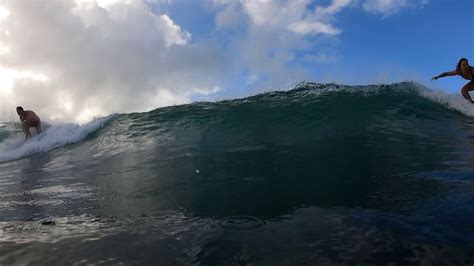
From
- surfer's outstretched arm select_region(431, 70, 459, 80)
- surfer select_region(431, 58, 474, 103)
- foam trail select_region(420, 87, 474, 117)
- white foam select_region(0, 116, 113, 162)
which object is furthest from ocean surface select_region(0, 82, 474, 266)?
white foam select_region(0, 116, 113, 162)

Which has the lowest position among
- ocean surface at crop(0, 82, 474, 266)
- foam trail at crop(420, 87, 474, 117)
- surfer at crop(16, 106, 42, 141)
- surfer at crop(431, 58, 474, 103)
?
ocean surface at crop(0, 82, 474, 266)

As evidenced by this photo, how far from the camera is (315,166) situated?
613cm

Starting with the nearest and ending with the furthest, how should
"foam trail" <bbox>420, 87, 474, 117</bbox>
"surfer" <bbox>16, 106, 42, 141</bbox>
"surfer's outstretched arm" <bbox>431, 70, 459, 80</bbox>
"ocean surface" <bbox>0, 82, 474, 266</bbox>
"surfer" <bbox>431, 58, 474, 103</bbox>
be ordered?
"ocean surface" <bbox>0, 82, 474, 266</bbox>
"foam trail" <bbox>420, 87, 474, 117</bbox>
"surfer" <bbox>431, 58, 474, 103</bbox>
"surfer's outstretched arm" <bbox>431, 70, 459, 80</bbox>
"surfer" <bbox>16, 106, 42, 141</bbox>

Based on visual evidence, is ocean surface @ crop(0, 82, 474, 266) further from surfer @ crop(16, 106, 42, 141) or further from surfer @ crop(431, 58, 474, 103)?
surfer @ crop(16, 106, 42, 141)

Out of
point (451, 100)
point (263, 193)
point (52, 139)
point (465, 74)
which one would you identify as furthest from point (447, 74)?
point (52, 139)

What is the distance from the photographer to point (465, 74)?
1178cm

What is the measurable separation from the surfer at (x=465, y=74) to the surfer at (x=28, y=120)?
46.1ft

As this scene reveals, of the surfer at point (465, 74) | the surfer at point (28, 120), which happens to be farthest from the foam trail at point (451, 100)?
the surfer at point (28, 120)

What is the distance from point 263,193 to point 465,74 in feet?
32.1

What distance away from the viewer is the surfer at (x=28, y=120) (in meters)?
15.4

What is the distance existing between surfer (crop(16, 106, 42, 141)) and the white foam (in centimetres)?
57

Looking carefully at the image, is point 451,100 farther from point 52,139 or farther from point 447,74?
point 52,139

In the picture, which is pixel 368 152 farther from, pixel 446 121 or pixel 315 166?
pixel 446 121

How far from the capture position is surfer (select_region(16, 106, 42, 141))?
1536 cm
